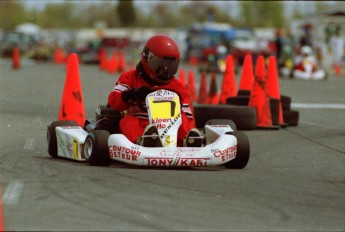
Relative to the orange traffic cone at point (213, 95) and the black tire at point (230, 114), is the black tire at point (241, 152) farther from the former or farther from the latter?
the orange traffic cone at point (213, 95)

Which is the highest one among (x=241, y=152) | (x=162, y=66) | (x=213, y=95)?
(x=162, y=66)

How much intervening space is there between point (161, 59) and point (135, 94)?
0.45 m

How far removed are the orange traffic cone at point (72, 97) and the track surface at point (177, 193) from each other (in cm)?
72

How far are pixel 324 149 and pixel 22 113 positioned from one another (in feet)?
20.7

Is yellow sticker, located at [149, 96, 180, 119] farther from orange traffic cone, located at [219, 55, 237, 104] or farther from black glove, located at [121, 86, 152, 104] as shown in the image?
orange traffic cone, located at [219, 55, 237, 104]

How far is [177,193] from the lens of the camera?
7039mm

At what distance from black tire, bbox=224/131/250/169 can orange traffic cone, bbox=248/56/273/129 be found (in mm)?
4894

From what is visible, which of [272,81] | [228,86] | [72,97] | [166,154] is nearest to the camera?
[166,154]

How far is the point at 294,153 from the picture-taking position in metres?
10.6

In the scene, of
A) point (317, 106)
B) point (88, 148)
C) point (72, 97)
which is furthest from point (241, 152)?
point (317, 106)

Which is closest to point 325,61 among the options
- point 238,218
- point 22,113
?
point 22,113

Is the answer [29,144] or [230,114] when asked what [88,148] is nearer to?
[29,144]

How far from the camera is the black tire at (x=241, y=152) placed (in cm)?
873

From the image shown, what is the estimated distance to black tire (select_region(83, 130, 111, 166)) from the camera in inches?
334
